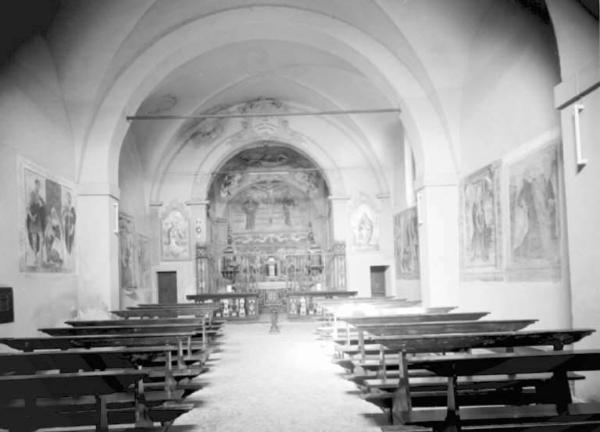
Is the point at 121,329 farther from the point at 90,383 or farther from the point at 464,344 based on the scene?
the point at 464,344

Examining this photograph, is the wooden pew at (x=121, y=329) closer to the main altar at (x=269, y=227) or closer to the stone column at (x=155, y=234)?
the stone column at (x=155, y=234)

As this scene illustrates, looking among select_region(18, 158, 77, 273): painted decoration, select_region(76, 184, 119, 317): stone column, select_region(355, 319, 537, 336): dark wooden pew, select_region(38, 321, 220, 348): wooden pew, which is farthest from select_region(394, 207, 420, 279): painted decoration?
select_region(38, 321, 220, 348): wooden pew

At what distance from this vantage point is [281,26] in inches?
558

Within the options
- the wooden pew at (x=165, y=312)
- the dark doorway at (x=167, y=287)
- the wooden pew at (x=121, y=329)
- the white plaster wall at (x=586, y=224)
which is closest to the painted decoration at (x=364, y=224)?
the dark doorway at (x=167, y=287)

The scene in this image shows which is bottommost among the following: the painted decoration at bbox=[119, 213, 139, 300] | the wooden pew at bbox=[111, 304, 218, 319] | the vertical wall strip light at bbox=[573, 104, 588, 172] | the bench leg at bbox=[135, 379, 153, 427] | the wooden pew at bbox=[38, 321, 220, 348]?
the bench leg at bbox=[135, 379, 153, 427]

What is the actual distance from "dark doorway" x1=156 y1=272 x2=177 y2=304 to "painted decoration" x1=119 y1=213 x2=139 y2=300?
98.0 inches

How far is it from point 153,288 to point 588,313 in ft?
56.6

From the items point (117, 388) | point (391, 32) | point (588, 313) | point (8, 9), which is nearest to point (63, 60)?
point (8, 9)

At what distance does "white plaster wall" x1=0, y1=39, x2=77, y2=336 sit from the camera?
918cm

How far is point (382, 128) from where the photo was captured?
19812mm

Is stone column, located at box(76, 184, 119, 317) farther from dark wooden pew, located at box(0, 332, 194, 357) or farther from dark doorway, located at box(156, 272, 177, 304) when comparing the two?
dark doorway, located at box(156, 272, 177, 304)

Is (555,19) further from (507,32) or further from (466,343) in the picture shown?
(466,343)

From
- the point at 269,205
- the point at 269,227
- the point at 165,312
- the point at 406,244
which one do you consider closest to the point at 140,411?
the point at 165,312

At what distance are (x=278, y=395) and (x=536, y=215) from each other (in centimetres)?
486
